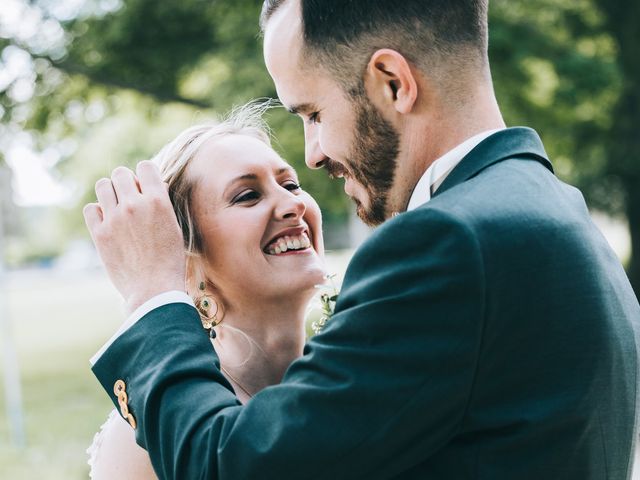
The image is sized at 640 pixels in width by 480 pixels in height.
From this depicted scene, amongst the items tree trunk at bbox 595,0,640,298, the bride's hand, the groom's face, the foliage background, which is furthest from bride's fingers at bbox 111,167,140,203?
tree trunk at bbox 595,0,640,298

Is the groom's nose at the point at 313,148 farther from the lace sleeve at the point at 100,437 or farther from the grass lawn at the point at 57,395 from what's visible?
the grass lawn at the point at 57,395

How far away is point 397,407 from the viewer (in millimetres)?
1469

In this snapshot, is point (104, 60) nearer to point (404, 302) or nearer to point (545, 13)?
point (545, 13)

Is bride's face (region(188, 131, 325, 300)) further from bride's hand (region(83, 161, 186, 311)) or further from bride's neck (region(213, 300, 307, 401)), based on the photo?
bride's hand (region(83, 161, 186, 311))

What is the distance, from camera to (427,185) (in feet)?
5.98

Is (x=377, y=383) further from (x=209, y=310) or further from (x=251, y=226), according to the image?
(x=209, y=310)

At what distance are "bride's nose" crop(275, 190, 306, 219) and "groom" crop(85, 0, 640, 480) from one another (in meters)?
0.97

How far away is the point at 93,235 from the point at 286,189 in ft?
3.37

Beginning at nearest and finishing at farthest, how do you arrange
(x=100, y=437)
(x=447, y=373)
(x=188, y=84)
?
(x=447, y=373), (x=100, y=437), (x=188, y=84)

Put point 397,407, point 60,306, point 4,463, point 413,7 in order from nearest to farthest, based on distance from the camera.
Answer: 1. point 397,407
2. point 413,7
3. point 4,463
4. point 60,306

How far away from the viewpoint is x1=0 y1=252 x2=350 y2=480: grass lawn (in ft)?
31.1

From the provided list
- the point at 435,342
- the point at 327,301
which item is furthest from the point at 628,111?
the point at 435,342

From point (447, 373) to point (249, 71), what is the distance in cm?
1123

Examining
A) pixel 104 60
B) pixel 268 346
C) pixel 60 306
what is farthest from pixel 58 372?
pixel 60 306
